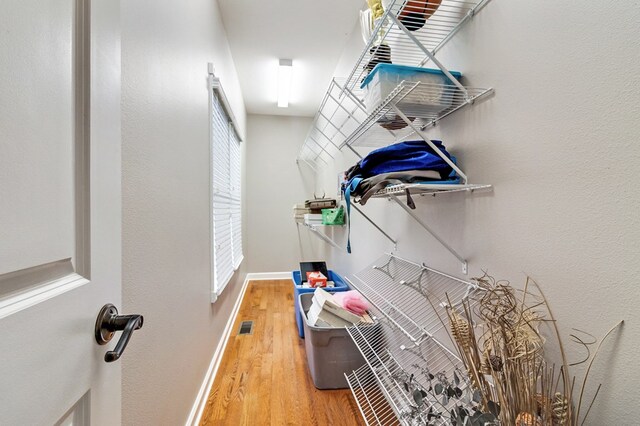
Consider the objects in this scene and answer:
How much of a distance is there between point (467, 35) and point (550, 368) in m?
1.06

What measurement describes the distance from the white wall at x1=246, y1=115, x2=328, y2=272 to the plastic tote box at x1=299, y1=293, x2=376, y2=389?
7.70ft

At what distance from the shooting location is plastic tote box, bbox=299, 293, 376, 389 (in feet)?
5.13

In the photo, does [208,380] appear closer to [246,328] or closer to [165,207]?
[246,328]

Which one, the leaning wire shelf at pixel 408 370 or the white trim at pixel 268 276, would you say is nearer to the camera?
the leaning wire shelf at pixel 408 370

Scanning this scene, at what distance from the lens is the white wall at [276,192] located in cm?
397

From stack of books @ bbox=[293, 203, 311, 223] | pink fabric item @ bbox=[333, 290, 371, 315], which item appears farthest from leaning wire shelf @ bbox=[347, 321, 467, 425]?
stack of books @ bbox=[293, 203, 311, 223]

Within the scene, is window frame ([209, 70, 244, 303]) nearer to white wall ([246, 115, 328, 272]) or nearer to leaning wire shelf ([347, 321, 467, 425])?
white wall ([246, 115, 328, 272])

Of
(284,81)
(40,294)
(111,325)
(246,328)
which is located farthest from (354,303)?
(284,81)

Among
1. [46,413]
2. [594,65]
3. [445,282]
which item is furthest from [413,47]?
[46,413]

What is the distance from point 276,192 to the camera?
404 cm

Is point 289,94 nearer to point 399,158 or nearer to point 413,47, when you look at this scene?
point 413,47

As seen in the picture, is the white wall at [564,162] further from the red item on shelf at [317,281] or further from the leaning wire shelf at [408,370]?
the red item on shelf at [317,281]

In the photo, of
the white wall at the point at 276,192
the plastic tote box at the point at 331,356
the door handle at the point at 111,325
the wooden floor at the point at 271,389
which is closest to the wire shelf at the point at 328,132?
the white wall at the point at 276,192

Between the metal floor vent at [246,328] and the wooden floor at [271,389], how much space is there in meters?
0.04
